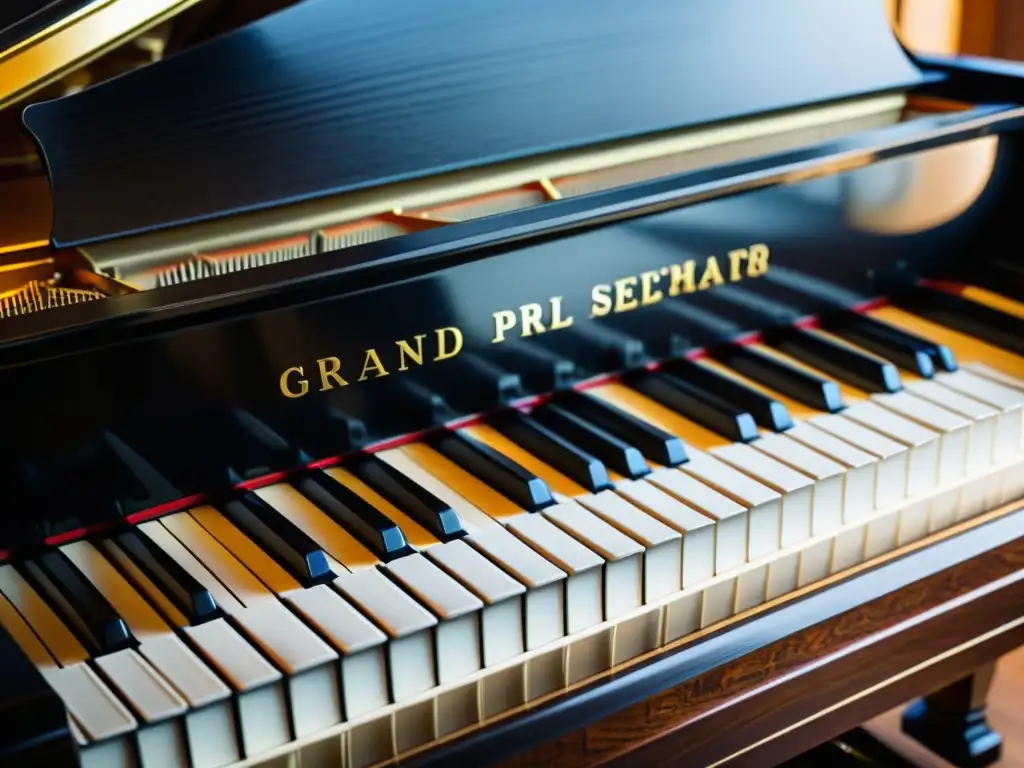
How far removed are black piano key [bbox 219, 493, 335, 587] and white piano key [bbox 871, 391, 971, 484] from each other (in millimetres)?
719

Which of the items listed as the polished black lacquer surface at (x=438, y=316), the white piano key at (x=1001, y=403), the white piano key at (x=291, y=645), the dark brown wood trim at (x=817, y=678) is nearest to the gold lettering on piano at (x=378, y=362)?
the polished black lacquer surface at (x=438, y=316)

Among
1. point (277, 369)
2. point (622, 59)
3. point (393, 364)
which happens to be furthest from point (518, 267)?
point (622, 59)

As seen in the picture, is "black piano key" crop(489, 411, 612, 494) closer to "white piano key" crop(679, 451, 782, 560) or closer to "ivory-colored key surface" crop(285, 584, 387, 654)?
"white piano key" crop(679, 451, 782, 560)

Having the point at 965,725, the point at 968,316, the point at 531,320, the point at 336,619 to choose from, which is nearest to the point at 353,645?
the point at 336,619

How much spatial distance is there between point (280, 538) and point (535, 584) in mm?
249

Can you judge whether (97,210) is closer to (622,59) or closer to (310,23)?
(310,23)

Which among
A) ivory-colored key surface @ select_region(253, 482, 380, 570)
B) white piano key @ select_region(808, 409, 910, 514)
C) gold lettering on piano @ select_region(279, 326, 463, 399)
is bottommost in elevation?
white piano key @ select_region(808, 409, 910, 514)

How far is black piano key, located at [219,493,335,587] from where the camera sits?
1.10 m

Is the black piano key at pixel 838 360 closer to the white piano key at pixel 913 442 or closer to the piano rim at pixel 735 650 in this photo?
the white piano key at pixel 913 442

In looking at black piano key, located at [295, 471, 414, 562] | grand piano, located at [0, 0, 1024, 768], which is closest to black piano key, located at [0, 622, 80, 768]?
grand piano, located at [0, 0, 1024, 768]

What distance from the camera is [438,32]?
1457 millimetres

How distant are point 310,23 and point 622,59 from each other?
0.42 meters

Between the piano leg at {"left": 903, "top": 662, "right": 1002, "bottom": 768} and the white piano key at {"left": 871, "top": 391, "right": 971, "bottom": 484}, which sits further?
the piano leg at {"left": 903, "top": 662, "right": 1002, "bottom": 768}

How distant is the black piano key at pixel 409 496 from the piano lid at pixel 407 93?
0.32 meters
